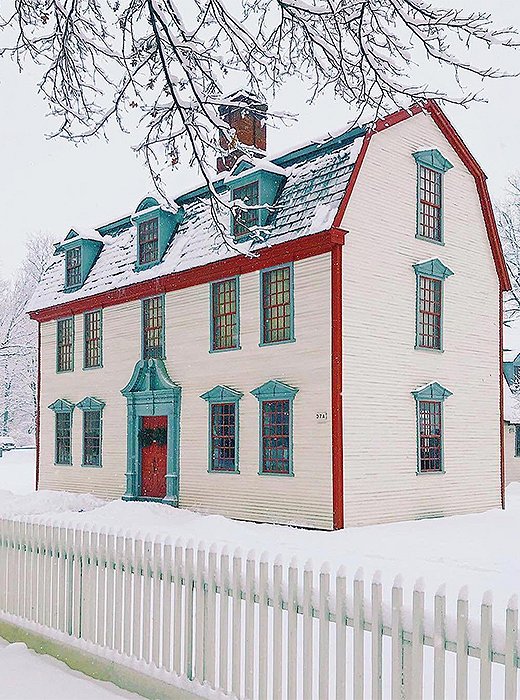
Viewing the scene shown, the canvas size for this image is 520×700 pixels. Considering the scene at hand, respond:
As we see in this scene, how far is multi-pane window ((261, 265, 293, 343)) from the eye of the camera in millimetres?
18828

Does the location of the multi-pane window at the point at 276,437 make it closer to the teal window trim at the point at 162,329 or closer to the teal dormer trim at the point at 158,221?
the teal window trim at the point at 162,329

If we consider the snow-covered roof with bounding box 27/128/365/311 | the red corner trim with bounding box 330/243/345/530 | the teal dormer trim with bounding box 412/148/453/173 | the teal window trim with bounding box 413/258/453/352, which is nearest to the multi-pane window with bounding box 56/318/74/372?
the snow-covered roof with bounding box 27/128/365/311

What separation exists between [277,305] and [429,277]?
160 inches

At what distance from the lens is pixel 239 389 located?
19781mm

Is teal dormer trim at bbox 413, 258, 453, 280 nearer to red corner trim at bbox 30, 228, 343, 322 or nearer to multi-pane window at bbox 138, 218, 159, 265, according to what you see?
red corner trim at bbox 30, 228, 343, 322

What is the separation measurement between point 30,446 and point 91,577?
5563 centimetres

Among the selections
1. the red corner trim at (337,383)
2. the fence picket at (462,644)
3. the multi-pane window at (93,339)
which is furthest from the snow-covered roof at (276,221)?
the fence picket at (462,644)

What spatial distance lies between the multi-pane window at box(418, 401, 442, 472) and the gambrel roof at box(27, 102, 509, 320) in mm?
4966

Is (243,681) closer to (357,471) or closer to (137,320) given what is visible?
(357,471)

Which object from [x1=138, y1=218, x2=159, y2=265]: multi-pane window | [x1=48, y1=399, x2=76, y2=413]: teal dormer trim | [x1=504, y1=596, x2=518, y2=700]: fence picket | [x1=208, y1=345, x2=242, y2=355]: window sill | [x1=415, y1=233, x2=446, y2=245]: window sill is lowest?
[x1=504, y1=596, x2=518, y2=700]: fence picket

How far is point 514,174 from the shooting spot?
→ 37.5m

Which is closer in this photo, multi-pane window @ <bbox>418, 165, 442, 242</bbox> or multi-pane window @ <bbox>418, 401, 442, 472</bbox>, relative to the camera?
multi-pane window @ <bbox>418, 401, 442, 472</bbox>

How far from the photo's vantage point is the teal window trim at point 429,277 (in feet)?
64.3

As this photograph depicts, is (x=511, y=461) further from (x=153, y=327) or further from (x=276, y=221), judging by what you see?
(x=276, y=221)
